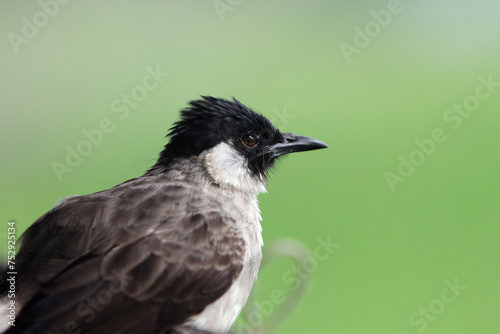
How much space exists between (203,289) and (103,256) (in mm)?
542

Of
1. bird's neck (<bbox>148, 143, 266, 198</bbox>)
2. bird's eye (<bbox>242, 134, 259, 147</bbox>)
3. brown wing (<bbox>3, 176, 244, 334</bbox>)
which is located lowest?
brown wing (<bbox>3, 176, 244, 334</bbox>)

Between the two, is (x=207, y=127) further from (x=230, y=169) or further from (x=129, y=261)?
(x=129, y=261)

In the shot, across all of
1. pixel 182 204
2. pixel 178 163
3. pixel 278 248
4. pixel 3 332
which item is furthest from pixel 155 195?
pixel 3 332

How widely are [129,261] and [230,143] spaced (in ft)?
3.69

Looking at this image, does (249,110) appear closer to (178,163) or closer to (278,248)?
(178,163)

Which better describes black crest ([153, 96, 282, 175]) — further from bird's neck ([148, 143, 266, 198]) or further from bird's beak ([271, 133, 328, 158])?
bird's beak ([271, 133, 328, 158])

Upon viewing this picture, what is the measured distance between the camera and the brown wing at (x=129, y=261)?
318 cm

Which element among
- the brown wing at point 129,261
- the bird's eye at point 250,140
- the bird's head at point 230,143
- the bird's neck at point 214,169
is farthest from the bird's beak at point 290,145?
the brown wing at point 129,261

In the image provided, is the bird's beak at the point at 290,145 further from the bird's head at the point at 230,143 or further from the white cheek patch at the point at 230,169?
the white cheek patch at the point at 230,169

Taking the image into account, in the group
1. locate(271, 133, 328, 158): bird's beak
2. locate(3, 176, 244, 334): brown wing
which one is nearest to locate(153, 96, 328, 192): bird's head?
locate(271, 133, 328, 158): bird's beak

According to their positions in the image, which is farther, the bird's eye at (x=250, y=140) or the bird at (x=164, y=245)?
the bird's eye at (x=250, y=140)

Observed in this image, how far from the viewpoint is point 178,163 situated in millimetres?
4094

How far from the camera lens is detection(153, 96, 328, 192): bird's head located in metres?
4.02

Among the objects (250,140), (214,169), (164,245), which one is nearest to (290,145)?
(250,140)
